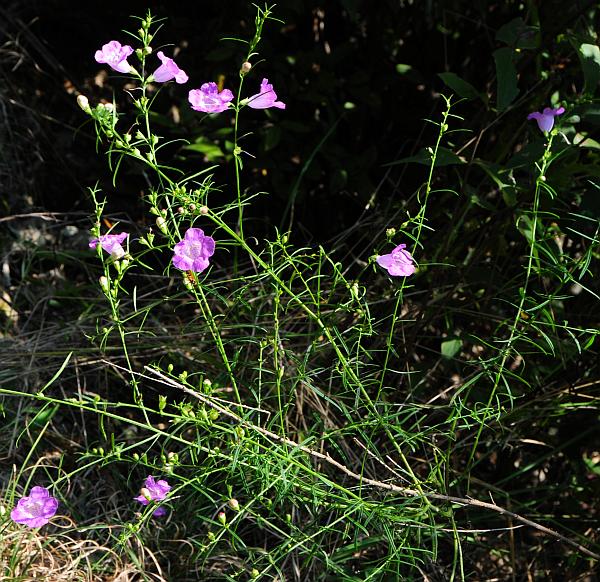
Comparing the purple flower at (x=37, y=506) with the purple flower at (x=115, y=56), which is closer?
the purple flower at (x=115, y=56)

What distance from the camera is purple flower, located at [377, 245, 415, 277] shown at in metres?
1.54

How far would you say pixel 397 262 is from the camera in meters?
1.56

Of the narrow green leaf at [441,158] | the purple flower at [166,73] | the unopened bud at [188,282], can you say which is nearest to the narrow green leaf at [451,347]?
the narrow green leaf at [441,158]

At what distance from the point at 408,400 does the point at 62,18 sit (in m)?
1.78

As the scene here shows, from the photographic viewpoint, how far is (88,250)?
2.66 meters

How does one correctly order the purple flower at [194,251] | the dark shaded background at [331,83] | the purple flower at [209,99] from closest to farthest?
1. the purple flower at [194,251]
2. the purple flower at [209,99]
3. the dark shaded background at [331,83]

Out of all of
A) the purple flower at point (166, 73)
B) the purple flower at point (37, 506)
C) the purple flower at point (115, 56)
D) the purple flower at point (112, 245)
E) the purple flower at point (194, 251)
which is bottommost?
the purple flower at point (37, 506)

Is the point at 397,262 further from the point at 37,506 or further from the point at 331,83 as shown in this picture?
the point at 331,83

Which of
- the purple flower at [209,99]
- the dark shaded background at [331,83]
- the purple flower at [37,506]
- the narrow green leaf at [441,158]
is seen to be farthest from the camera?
the dark shaded background at [331,83]

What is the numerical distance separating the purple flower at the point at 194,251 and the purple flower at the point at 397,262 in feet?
1.02

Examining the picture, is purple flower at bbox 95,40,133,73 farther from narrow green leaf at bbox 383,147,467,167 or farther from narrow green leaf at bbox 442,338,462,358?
narrow green leaf at bbox 442,338,462,358

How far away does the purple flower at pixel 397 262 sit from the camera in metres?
1.54

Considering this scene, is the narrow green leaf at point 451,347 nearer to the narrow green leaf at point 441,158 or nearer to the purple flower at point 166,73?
the narrow green leaf at point 441,158

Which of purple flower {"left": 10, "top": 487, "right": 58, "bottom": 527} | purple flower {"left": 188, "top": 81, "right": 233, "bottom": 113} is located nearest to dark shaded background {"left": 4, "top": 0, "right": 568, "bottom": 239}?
purple flower {"left": 188, "top": 81, "right": 233, "bottom": 113}
